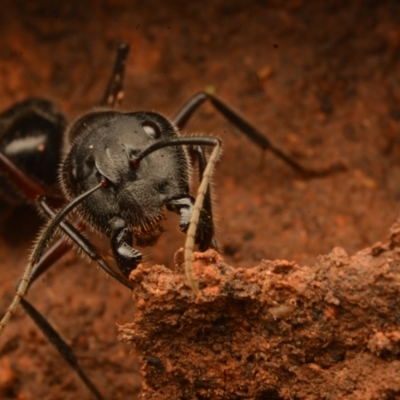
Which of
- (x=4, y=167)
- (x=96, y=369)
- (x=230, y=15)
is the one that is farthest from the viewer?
(x=230, y=15)

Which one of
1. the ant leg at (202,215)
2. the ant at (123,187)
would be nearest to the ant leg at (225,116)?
the ant at (123,187)

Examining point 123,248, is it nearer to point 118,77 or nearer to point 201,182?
point 201,182

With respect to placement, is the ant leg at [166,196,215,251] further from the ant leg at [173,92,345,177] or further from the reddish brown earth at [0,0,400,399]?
the ant leg at [173,92,345,177]

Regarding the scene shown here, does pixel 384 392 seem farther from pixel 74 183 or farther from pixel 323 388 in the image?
pixel 74 183

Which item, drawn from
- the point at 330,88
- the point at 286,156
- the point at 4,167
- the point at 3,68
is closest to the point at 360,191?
the point at 286,156

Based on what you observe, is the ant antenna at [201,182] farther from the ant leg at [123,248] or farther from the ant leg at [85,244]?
the ant leg at [85,244]

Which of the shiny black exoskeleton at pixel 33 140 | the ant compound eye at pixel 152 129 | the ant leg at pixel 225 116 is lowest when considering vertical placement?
the ant compound eye at pixel 152 129

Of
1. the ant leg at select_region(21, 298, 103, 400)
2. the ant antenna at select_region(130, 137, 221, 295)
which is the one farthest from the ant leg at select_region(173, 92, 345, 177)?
the ant leg at select_region(21, 298, 103, 400)
